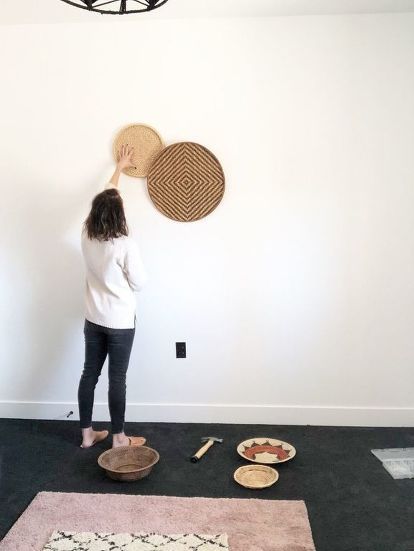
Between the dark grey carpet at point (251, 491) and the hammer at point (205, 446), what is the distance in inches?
1.3

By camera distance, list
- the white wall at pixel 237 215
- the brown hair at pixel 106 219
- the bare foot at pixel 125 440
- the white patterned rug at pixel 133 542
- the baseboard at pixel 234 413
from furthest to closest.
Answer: the baseboard at pixel 234 413 → the white wall at pixel 237 215 → the bare foot at pixel 125 440 → the brown hair at pixel 106 219 → the white patterned rug at pixel 133 542

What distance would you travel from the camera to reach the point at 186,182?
2979 millimetres

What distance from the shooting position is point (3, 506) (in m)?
2.29

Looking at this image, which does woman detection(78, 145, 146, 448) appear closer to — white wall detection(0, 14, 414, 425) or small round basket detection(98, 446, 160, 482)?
small round basket detection(98, 446, 160, 482)

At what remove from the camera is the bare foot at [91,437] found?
9.36 feet

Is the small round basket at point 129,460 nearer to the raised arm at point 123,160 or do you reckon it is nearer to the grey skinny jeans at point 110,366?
the grey skinny jeans at point 110,366

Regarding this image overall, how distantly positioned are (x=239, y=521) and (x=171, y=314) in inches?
48.9

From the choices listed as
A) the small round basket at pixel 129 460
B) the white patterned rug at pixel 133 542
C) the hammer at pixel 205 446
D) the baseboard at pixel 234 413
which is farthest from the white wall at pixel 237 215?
the white patterned rug at pixel 133 542

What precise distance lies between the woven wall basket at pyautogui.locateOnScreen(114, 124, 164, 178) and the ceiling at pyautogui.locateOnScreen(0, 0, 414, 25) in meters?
0.57

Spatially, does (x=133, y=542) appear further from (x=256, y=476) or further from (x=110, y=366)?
(x=110, y=366)

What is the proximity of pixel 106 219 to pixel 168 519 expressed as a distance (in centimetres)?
131

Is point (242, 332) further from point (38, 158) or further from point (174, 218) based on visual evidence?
point (38, 158)

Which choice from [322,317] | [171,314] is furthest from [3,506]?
[322,317]

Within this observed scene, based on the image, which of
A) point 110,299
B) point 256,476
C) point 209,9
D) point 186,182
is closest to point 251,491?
point 256,476
